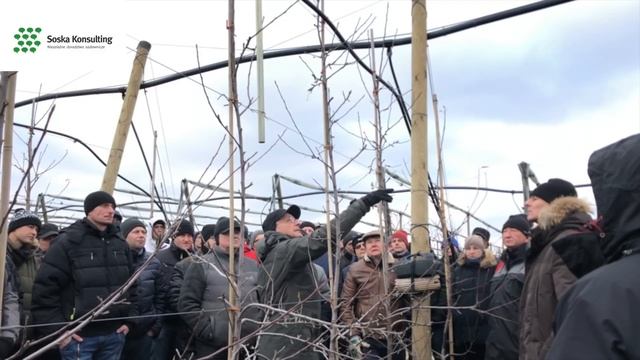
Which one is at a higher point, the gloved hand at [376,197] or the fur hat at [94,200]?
the fur hat at [94,200]

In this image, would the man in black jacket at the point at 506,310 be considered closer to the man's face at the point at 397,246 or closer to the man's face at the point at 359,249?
the man's face at the point at 397,246

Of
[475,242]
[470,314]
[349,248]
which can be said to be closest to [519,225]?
[475,242]

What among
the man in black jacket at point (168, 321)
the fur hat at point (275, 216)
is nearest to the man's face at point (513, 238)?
the fur hat at point (275, 216)

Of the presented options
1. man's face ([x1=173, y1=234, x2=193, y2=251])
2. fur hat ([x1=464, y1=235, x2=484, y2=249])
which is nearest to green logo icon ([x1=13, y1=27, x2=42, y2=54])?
man's face ([x1=173, y1=234, x2=193, y2=251])

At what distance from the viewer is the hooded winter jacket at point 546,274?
3.71 meters

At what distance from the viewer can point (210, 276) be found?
5379 mm

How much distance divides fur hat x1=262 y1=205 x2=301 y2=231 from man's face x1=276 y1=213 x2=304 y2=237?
0.05 meters

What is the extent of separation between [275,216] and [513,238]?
1.90 m

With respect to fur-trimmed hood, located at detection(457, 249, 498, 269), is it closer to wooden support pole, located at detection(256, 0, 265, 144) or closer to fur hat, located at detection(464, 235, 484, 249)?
fur hat, located at detection(464, 235, 484, 249)

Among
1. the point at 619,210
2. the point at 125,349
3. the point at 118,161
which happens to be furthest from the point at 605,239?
the point at 118,161

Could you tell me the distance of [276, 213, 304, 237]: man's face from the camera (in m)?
4.96

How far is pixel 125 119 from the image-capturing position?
22.1 ft

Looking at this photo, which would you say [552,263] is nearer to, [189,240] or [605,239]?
[605,239]

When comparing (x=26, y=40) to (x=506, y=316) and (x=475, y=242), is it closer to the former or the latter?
(x=506, y=316)
